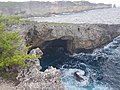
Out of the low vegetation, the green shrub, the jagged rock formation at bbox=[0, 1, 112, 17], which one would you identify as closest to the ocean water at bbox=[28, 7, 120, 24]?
the jagged rock formation at bbox=[0, 1, 112, 17]

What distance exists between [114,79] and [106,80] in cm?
69

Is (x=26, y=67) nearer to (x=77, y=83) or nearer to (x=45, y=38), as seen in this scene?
(x=77, y=83)

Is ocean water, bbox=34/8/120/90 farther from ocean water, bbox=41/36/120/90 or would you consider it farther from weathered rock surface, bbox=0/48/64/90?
weathered rock surface, bbox=0/48/64/90

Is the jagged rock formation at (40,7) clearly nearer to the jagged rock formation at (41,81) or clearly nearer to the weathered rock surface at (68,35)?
the weathered rock surface at (68,35)

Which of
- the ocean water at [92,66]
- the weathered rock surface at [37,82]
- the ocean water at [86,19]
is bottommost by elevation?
the ocean water at [92,66]

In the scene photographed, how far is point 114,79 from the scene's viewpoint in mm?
21141

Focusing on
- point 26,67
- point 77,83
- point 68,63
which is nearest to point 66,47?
point 68,63

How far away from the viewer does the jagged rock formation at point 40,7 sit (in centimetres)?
6019

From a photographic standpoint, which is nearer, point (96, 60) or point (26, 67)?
point (26, 67)

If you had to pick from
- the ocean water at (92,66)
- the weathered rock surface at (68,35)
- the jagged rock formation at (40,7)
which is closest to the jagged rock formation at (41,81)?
the ocean water at (92,66)

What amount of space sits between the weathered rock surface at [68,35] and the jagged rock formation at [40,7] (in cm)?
3171

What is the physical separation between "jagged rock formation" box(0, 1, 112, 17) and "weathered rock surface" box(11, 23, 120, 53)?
3171cm

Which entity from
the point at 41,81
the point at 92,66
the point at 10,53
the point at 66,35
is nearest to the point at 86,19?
the point at 66,35

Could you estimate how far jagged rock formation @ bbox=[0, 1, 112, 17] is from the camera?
60.2 metres
